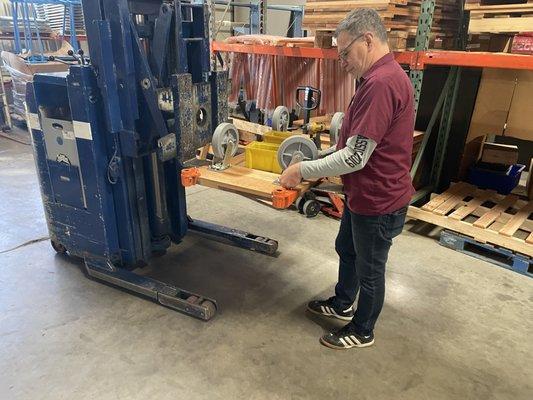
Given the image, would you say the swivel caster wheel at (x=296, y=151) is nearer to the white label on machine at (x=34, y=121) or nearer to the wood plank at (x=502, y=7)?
the white label on machine at (x=34, y=121)

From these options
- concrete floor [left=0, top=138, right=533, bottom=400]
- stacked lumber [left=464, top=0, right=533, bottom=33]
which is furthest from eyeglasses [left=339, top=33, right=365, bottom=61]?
stacked lumber [left=464, top=0, right=533, bottom=33]

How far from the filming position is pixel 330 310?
2861mm

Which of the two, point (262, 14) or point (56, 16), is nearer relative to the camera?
point (262, 14)

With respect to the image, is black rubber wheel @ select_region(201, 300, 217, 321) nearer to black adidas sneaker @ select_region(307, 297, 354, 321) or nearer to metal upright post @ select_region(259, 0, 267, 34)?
black adidas sneaker @ select_region(307, 297, 354, 321)

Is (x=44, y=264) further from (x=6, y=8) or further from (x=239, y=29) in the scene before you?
(x=6, y=8)

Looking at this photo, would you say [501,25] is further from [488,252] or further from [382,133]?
[382,133]

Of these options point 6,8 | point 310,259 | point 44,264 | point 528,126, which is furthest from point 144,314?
point 6,8

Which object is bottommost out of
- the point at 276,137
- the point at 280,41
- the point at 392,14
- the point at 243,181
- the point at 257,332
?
the point at 257,332

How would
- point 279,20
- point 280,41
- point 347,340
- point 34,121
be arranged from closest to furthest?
point 347,340, point 34,121, point 280,41, point 279,20

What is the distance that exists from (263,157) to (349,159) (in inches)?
40.7

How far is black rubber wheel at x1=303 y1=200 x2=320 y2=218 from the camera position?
14.3ft

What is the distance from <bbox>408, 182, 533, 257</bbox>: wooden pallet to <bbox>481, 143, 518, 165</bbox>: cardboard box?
1.58 feet

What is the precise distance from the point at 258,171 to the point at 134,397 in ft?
5.15

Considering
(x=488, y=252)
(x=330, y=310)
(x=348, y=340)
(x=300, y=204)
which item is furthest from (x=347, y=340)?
(x=300, y=204)
